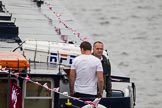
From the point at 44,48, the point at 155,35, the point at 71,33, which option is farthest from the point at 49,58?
the point at 155,35

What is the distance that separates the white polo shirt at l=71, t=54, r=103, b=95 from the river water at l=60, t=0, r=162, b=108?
10133 mm

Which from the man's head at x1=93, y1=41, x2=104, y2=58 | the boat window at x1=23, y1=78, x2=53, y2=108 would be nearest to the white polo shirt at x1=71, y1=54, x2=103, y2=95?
the man's head at x1=93, y1=41, x2=104, y2=58

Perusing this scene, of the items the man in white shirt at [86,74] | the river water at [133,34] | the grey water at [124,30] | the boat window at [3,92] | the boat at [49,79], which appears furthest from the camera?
the river water at [133,34]

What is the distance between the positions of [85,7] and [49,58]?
25163 mm

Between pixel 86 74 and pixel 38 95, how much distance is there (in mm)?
871

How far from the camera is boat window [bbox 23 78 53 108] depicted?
14039 millimetres

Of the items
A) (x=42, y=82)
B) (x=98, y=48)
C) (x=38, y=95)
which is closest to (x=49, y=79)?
(x=42, y=82)

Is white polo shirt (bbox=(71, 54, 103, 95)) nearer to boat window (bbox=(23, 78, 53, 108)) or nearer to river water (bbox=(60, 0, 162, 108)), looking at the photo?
boat window (bbox=(23, 78, 53, 108))

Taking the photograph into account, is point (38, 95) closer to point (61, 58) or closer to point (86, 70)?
point (86, 70)

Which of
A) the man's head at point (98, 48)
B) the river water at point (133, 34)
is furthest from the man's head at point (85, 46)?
the river water at point (133, 34)

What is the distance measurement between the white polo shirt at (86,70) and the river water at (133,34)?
10.1 meters

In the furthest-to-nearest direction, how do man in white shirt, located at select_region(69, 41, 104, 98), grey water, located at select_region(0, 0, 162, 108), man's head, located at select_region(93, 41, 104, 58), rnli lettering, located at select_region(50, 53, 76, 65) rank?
1. grey water, located at select_region(0, 0, 162, 108)
2. rnli lettering, located at select_region(50, 53, 76, 65)
3. man's head, located at select_region(93, 41, 104, 58)
4. man in white shirt, located at select_region(69, 41, 104, 98)

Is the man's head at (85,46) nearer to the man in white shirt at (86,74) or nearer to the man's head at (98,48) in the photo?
the man in white shirt at (86,74)

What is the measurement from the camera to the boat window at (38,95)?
46.1 ft
